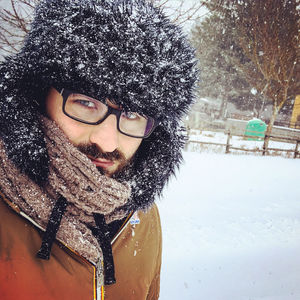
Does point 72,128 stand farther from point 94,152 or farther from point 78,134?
point 94,152

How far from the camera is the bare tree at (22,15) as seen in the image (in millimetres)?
3139

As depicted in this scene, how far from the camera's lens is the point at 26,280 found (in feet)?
2.98

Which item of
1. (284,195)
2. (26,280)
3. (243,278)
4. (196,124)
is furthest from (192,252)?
(196,124)

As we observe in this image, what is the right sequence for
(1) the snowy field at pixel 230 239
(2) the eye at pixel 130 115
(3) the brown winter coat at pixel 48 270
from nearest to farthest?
1. (3) the brown winter coat at pixel 48 270
2. (2) the eye at pixel 130 115
3. (1) the snowy field at pixel 230 239

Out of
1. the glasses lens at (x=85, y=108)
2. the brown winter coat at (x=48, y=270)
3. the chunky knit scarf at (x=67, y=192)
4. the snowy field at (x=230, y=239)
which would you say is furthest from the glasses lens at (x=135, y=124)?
the snowy field at (x=230, y=239)

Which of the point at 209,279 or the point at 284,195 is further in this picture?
the point at 284,195

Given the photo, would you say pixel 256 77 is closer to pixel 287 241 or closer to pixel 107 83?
pixel 287 241

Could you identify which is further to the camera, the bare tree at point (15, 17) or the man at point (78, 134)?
the bare tree at point (15, 17)

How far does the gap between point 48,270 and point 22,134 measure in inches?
23.7

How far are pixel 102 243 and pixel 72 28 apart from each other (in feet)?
3.45

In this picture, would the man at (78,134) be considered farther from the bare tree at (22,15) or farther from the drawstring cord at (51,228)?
the bare tree at (22,15)

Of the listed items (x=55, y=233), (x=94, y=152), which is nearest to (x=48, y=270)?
(x=55, y=233)

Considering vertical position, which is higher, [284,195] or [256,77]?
[256,77]

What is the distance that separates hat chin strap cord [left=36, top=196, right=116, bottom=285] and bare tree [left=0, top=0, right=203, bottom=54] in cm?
303
